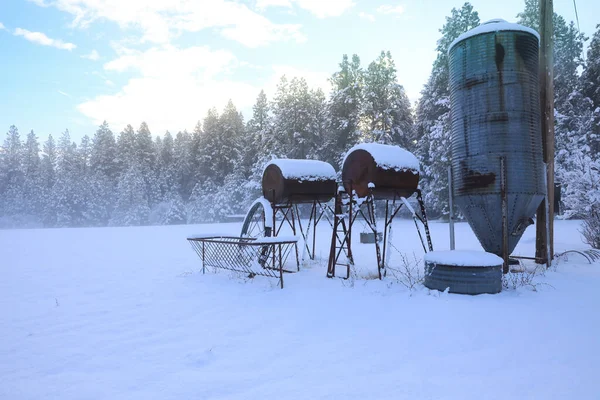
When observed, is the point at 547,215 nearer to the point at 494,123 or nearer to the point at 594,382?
the point at 494,123

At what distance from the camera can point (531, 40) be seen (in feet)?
28.1

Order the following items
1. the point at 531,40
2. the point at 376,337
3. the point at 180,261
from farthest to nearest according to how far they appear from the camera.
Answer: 1. the point at 180,261
2. the point at 531,40
3. the point at 376,337

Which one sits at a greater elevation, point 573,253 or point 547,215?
point 547,215

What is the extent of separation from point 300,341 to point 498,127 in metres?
6.72

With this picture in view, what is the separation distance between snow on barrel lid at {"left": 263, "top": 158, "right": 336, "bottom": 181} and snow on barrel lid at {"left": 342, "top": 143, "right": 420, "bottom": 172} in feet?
6.03

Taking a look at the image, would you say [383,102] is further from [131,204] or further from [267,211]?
[131,204]

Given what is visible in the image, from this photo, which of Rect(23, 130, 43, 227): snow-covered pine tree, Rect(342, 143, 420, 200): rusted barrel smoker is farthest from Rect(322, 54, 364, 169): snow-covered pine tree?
Rect(23, 130, 43, 227): snow-covered pine tree

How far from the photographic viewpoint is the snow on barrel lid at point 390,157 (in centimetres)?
917

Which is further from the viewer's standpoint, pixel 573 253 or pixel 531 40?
pixel 573 253

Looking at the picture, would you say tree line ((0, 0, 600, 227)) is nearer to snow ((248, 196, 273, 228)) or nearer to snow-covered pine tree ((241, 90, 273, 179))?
snow-covered pine tree ((241, 90, 273, 179))

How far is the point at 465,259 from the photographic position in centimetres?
680

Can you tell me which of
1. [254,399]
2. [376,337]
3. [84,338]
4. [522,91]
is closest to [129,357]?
[84,338]

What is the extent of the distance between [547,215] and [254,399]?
938 centimetres

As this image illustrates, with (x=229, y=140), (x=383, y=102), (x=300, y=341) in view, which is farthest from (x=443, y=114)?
(x=229, y=140)
